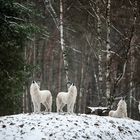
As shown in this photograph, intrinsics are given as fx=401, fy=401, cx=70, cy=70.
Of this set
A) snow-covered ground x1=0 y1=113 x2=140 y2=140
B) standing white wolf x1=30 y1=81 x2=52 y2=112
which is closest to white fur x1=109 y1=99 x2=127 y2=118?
snow-covered ground x1=0 y1=113 x2=140 y2=140

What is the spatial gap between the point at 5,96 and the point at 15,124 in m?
6.19

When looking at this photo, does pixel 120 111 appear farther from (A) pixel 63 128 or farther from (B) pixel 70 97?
(A) pixel 63 128

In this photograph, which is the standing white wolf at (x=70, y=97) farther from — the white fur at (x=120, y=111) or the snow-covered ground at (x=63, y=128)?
the white fur at (x=120, y=111)

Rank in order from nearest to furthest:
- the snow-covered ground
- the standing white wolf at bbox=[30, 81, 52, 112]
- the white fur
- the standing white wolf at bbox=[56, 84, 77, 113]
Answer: the snow-covered ground → the standing white wolf at bbox=[30, 81, 52, 112] → the standing white wolf at bbox=[56, 84, 77, 113] → the white fur

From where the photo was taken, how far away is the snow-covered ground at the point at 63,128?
43.8 ft

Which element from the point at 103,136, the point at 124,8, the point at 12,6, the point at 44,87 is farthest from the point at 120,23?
the point at 103,136

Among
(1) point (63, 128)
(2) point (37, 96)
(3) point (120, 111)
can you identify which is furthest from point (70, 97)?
(1) point (63, 128)

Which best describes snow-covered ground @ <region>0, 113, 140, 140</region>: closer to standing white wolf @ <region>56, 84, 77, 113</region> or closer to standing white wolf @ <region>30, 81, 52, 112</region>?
standing white wolf @ <region>30, 81, 52, 112</region>

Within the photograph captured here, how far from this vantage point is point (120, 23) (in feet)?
102

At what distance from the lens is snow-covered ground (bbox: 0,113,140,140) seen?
43.8 ft

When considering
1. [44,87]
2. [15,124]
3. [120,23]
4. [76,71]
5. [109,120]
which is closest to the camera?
Answer: [15,124]

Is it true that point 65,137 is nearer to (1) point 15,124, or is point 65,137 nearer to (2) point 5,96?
(1) point 15,124

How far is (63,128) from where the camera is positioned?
45.1 feet

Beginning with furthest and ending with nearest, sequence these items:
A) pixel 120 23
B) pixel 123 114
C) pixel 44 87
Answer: pixel 44 87 → pixel 120 23 → pixel 123 114
